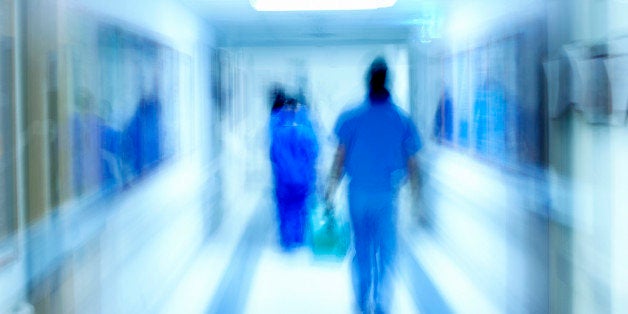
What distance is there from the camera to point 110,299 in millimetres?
4000

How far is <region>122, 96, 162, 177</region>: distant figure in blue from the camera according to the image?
4469 millimetres

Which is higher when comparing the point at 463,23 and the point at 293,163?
the point at 463,23

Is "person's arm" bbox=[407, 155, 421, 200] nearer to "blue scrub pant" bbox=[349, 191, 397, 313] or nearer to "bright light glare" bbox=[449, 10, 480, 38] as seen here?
"blue scrub pant" bbox=[349, 191, 397, 313]

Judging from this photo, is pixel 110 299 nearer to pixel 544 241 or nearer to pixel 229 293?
pixel 229 293

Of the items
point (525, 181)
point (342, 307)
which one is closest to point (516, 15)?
point (525, 181)

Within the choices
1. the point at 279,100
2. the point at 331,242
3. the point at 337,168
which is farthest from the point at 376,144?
the point at 279,100

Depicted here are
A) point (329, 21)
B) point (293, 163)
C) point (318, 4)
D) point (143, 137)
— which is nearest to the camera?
point (143, 137)

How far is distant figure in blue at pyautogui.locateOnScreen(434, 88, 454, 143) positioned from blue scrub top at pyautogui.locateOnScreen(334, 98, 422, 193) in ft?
8.40

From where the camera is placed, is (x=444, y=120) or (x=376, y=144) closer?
(x=376, y=144)

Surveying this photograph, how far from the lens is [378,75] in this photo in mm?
3926

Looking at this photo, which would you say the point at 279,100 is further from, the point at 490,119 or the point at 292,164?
the point at 490,119

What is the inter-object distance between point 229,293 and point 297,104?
1.66 metres

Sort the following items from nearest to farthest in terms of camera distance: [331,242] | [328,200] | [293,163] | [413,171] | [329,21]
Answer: [413,171]
[328,200]
[331,242]
[293,163]
[329,21]

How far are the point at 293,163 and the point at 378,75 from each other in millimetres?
2361
